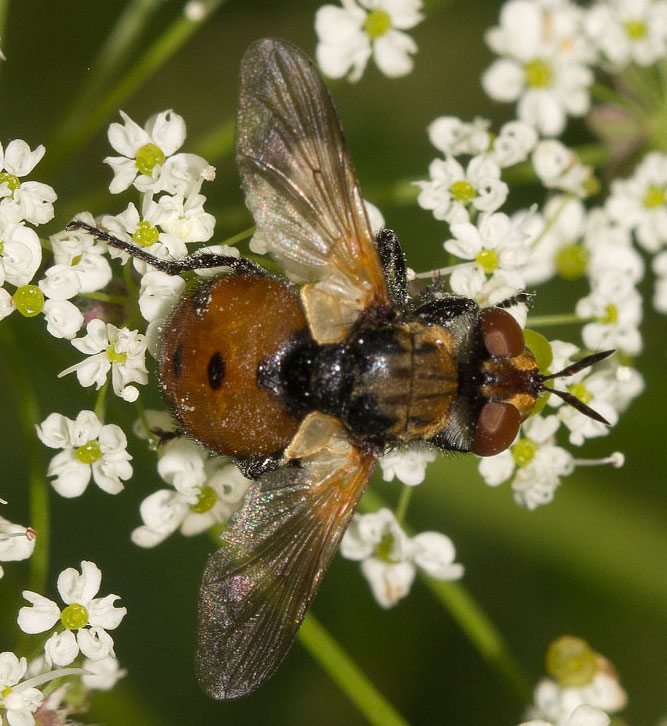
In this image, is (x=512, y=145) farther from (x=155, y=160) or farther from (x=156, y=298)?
(x=156, y=298)

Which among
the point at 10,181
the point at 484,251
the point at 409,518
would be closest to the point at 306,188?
the point at 484,251

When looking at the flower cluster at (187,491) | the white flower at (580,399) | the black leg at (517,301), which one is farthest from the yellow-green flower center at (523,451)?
the flower cluster at (187,491)

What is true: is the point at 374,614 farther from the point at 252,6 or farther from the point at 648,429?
the point at 252,6

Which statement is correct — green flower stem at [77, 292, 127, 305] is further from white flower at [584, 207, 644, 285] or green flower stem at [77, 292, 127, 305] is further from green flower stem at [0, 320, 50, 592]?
white flower at [584, 207, 644, 285]

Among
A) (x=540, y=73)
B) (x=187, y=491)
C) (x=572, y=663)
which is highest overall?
(x=540, y=73)

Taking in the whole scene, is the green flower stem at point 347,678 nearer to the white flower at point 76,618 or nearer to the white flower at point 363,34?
the white flower at point 76,618

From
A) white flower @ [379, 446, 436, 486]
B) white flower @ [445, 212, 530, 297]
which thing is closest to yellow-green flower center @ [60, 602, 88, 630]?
white flower @ [379, 446, 436, 486]

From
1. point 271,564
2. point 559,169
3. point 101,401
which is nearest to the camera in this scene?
point 271,564
